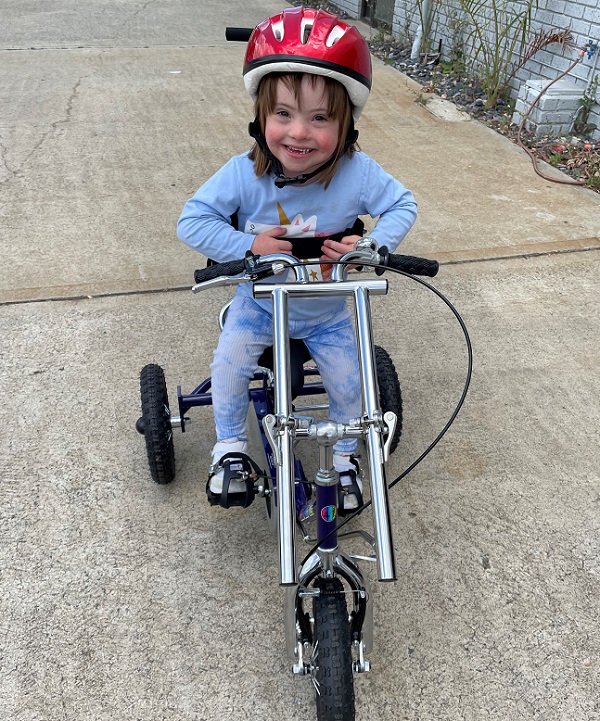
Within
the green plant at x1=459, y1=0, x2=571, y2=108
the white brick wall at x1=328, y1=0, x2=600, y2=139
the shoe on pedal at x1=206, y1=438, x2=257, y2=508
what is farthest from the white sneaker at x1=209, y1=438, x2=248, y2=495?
the green plant at x1=459, y1=0, x2=571, y2=108

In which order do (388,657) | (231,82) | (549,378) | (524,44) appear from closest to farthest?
(388,657) < (549,378) < (524,44) < (231,82)

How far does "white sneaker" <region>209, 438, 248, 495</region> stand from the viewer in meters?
2.07

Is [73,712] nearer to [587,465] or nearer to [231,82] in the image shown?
[587,465]

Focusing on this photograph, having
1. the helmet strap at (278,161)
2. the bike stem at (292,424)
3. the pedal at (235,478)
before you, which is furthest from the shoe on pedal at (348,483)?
the helmet strap at (278,161)

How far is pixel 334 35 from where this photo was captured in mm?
1791

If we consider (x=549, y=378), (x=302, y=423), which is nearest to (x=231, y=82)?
(x=549, y=378)

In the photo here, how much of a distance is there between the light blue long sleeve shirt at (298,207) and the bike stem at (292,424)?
1.46 ft

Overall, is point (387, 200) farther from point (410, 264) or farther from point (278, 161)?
point (410, 264)

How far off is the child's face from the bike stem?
0.47m

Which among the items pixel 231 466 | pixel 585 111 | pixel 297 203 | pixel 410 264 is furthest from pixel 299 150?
pixel 585 111

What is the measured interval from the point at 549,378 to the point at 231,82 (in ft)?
15.8

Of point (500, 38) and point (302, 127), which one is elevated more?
point (302, 127)

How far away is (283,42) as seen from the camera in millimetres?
1781

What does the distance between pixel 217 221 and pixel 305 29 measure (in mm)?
580
